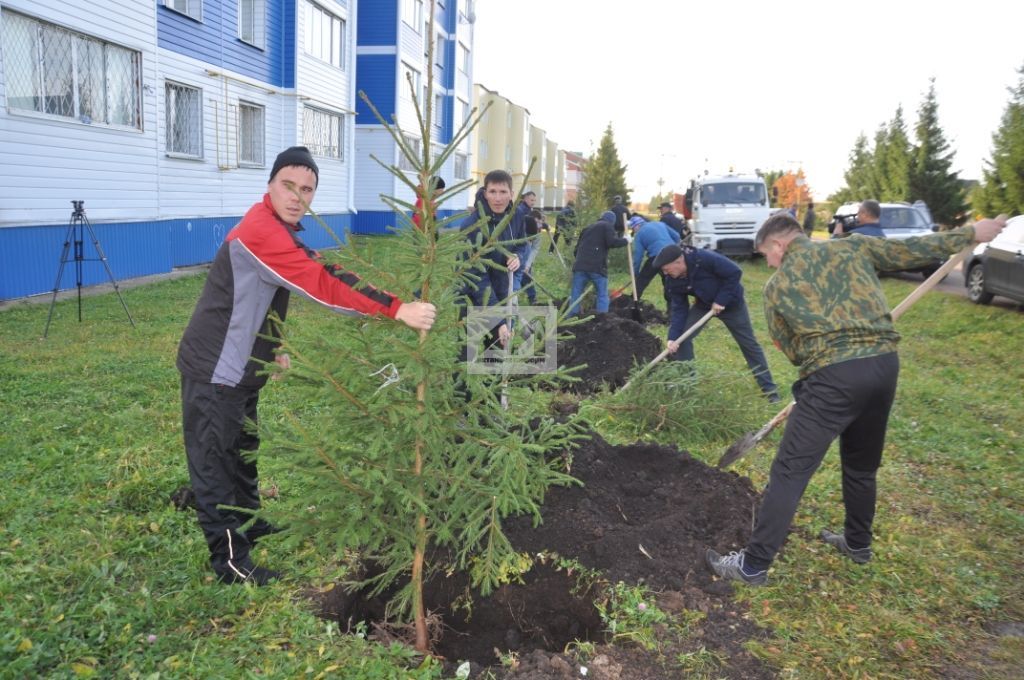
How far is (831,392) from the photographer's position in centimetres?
351

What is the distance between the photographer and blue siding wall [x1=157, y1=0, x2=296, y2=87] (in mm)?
13531

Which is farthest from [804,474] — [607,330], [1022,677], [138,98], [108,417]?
[138,98]

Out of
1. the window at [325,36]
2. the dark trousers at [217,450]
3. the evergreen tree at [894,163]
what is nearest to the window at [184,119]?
the window at [325,36]

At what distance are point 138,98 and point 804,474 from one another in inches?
509

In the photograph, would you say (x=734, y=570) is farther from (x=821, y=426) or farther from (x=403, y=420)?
(x=403, y=420)

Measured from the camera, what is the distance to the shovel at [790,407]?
4117 millimetres

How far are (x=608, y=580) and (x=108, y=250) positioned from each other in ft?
37.3

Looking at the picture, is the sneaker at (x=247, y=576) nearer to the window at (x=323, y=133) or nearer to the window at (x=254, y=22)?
the window at (x=254, y=22)

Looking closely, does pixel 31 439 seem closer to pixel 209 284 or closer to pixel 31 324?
pixel 209 284

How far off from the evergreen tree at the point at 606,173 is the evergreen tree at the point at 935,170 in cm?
1060

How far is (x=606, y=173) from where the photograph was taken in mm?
27125

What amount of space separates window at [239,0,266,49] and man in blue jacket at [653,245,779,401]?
13.9 meters

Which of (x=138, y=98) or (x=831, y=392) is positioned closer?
(x=831, y=392)

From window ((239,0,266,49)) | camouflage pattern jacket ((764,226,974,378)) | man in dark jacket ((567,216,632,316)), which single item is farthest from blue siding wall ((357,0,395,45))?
camouflage pattern jacket ((764,226,974,378))
